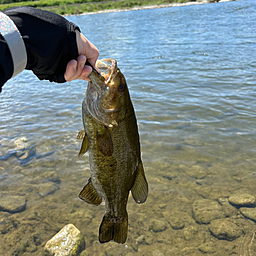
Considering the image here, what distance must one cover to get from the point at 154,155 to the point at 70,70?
496cm

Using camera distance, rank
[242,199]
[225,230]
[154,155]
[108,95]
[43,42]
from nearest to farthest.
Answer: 1. [43,42]
2. [108,95]
3. [225,230]
4. [242,199]
5. [154,155]

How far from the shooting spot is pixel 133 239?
4.75 m

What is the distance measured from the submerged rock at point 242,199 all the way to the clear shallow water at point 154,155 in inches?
6.4

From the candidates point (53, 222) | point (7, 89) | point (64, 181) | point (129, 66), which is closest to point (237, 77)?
point (129, 66)

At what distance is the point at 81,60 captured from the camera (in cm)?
213

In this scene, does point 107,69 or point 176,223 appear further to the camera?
point 176,223

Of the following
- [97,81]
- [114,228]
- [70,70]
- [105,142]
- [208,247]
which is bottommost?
[208,247]

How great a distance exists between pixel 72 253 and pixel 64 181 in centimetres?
200

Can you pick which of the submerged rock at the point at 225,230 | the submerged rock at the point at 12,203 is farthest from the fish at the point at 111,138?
the submerged rock at the point at 12,203

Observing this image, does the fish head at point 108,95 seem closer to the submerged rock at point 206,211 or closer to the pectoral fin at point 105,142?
the pectoral fin at point 105,142

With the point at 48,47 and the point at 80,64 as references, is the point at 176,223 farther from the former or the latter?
the point at 48,47

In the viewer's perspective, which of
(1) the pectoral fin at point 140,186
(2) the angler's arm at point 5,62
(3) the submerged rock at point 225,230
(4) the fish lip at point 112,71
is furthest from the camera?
(3) the submerged rock at point 225,230

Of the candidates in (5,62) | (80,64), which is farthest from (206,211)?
(5,62)

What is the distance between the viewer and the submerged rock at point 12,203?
17.6 feet
